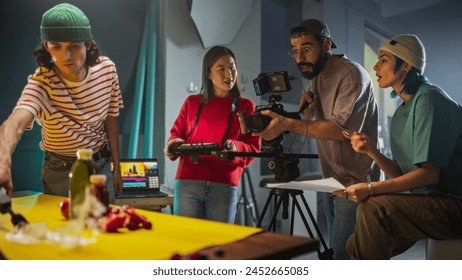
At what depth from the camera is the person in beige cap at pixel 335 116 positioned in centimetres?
169

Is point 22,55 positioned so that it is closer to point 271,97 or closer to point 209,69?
point 209,69

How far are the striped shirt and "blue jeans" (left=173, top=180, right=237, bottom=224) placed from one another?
407 mm

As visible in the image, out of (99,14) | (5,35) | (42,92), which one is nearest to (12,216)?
(42,92)

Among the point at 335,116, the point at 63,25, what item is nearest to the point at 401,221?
the point at 335,116

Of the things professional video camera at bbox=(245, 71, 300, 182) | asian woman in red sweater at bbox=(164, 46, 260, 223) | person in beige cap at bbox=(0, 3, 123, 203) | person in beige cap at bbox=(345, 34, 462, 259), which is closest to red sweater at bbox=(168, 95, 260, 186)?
asian woman in red sweater at bbox=(164, 46, 260, 223)

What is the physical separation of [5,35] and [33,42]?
142 millimetres

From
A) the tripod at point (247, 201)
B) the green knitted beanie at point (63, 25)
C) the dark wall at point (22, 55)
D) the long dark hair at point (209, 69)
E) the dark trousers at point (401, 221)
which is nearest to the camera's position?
the dark trousers at point (401, 221)

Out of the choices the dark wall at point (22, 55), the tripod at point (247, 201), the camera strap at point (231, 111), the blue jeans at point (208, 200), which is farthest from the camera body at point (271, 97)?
the tripod at point (247, 201)

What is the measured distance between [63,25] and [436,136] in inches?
51.1

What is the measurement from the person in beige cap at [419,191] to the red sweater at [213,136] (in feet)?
1.84

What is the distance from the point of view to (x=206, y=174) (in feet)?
6.26

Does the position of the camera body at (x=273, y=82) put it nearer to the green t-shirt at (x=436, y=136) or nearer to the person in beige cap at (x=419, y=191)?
the person in beige cap at (x=419, y=191)

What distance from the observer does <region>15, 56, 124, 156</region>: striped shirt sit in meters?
1.61
